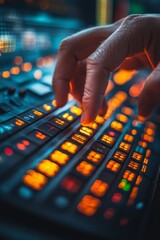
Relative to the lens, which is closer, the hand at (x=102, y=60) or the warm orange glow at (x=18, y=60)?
the hand at (x=102, y=60)

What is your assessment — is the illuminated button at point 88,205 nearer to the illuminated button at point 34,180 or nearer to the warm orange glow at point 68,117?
the illuminated button at point 34,180

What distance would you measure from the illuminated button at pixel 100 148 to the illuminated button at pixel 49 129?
3.1 inches

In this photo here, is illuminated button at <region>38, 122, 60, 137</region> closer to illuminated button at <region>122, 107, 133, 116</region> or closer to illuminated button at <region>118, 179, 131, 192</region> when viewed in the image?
illuminated button at <region>118, 179, 131, 192</region>

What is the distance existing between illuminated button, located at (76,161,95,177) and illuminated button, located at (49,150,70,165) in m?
0.02

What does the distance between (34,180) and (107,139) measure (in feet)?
0.73

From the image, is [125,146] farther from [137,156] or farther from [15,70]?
[15,70]

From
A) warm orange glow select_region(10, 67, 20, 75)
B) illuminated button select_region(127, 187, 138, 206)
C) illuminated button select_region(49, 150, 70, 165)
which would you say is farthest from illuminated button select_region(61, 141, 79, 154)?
warm orange glow select_region(10, 67, 20, 75)

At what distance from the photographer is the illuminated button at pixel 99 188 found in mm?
367

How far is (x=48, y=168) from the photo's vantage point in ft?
1.23

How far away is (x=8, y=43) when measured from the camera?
71 centimetres

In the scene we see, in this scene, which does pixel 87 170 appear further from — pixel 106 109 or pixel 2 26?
pixel 2 26

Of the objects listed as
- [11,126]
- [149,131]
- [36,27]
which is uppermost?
[36,27]

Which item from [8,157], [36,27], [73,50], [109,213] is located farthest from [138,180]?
[36,27]

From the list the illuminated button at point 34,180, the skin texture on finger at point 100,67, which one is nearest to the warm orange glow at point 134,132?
the skin texture on finger at point 100,67
